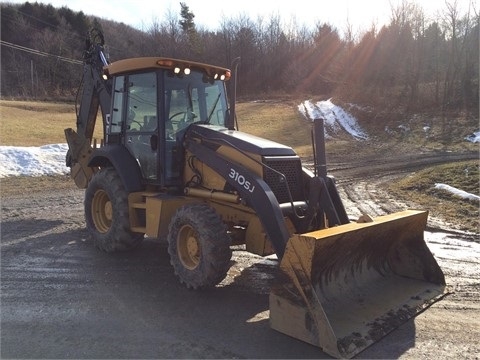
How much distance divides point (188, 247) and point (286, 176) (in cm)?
142

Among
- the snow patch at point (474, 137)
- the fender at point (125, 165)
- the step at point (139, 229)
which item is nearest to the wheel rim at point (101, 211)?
the fender at point (125, 165)

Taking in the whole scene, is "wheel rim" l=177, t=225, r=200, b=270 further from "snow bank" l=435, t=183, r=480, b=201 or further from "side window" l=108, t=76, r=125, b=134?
"snow bank" l=435, t=183, r=480, b=201

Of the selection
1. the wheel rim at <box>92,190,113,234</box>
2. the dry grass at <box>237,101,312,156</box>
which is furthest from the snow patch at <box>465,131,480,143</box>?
the wheel rim at <box>92,190,113,234</box>

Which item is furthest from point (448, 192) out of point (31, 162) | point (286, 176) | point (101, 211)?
point (31, 162)

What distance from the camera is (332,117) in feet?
107

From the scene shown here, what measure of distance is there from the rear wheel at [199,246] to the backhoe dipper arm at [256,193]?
422mm

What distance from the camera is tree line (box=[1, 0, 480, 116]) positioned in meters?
34.1

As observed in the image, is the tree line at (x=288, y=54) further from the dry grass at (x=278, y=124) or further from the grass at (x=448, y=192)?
the grass at (x=448, y=192)

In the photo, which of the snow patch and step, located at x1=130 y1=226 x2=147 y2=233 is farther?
the snow patch

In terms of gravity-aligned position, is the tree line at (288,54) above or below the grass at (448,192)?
above

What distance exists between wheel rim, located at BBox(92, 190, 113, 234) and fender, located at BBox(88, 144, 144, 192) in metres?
0.60

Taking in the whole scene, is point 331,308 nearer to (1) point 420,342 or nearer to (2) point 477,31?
(1) point 420,342

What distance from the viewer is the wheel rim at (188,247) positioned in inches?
201

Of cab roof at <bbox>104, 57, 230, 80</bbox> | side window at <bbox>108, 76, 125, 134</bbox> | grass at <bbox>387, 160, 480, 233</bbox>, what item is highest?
cab roof at <bbox>104, 57, 230, 80</bbox>
